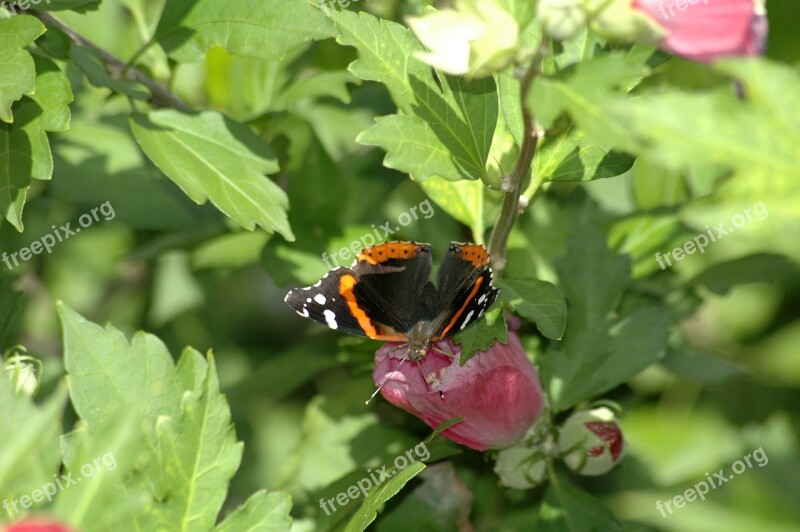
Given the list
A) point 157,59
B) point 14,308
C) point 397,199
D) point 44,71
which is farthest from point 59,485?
point 397,199

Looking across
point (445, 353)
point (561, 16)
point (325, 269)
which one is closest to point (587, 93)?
point (561, 16)

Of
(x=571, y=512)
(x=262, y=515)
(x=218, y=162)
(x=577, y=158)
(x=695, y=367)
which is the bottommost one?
(x=695, y=367)

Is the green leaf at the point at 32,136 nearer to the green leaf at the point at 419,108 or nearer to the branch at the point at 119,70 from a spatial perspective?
the branch at the point at 119,70

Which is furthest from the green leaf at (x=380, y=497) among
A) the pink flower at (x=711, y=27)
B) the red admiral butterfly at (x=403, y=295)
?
the pink flower at (x=711, y=27)

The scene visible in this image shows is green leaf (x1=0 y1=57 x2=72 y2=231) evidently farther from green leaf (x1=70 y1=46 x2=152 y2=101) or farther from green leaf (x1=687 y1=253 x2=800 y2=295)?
green leaf (x1=687 y1=253 x2=800 y2=295)

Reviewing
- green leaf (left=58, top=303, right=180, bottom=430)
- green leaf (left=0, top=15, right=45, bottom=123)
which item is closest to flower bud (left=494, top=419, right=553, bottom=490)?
green leaf (left=58, top=303, right=180, bottom=430)

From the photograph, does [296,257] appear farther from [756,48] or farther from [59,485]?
[756,48]

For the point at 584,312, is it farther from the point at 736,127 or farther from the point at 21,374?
the point at 21,374
